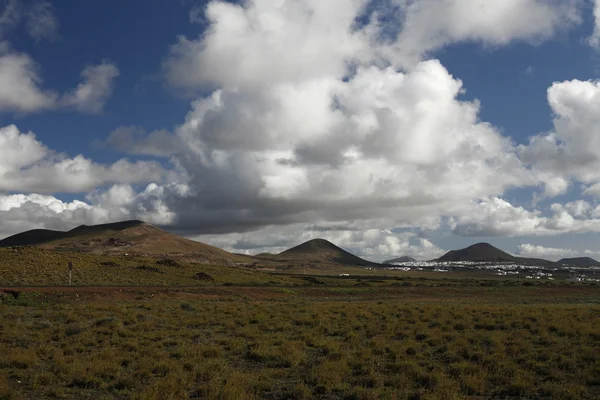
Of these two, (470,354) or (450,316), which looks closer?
(470,354)

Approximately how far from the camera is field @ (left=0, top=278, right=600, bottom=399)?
13164 millimetres

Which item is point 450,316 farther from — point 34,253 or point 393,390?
point 34,253

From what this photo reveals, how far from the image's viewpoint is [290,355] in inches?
682

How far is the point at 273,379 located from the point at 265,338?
687 cm

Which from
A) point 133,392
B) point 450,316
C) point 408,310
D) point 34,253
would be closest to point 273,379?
point 133,392

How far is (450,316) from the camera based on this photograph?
30.5 metres

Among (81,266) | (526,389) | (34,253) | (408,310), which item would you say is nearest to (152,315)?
(408,310)

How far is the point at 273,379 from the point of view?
1455 cm

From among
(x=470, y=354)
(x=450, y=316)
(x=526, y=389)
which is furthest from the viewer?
(x=450, y=316)

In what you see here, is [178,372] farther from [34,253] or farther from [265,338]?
[34,253]

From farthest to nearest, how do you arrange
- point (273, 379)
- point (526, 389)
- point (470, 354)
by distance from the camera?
point (470, 354)
point (273, 379)
point (526, 389)

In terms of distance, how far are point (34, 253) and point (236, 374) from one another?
72.9 metres

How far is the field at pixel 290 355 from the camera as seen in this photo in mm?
13164

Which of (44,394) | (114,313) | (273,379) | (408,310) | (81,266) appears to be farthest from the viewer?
(81,266)
